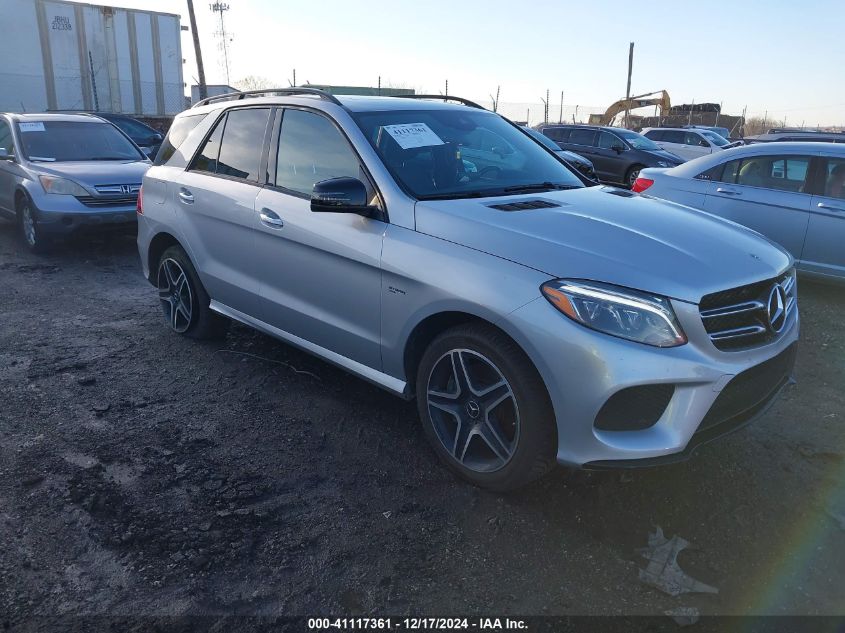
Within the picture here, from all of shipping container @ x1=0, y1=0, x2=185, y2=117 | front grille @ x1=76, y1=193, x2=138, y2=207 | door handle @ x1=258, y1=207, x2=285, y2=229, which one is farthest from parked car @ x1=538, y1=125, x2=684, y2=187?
shipping container @ x1=0, y1=0, x2=185, y2=117

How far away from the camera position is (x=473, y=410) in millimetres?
3137

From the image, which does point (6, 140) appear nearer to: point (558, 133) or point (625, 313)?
point (625, 313)

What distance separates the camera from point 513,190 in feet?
12.3

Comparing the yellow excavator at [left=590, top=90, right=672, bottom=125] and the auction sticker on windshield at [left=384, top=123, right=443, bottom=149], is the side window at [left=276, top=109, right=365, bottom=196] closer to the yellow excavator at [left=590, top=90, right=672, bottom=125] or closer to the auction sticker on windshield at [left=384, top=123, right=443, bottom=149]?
the auction sticker on windshield at [left=384, top=123, right=443, bottom=149]

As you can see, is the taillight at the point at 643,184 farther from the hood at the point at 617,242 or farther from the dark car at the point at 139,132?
the dark car at the point at 139,132

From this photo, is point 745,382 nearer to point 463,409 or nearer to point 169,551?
point 463,409

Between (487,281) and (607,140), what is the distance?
14931 millimetres

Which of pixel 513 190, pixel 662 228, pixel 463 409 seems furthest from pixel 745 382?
pixel 513 190

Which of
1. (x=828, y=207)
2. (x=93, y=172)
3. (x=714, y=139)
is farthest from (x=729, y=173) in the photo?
(x=714, y=139)

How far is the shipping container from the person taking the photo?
22734 millimetres

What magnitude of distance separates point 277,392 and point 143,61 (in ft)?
86.2

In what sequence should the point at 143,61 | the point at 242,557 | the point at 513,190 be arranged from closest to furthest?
1. the point at 242,557
2. the point at 513,190
3. the point at 143,61

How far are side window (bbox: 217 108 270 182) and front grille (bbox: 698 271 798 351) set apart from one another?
2.75 metres

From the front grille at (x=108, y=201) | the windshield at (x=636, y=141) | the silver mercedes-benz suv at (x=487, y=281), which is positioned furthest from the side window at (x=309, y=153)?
the windshield at (x=636, y=141)
